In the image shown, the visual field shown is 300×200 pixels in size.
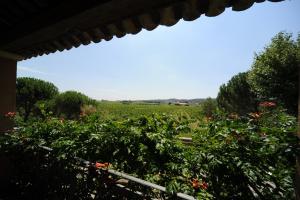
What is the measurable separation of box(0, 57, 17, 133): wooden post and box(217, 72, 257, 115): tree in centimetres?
2947

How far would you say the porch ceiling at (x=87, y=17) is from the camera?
2648 mm

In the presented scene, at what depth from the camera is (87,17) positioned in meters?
3.04

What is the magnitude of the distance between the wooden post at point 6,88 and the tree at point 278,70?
15.2 metres

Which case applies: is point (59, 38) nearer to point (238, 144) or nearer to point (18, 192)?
point (18, 192)

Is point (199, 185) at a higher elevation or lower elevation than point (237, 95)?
lower

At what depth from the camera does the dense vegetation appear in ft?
7.92

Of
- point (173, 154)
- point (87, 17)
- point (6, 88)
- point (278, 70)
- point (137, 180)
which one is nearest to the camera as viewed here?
point (137, 180)

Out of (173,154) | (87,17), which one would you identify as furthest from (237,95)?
(87,17)

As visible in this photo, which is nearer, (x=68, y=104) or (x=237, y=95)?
(x=68, y=104)

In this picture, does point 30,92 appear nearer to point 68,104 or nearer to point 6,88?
point 68,104

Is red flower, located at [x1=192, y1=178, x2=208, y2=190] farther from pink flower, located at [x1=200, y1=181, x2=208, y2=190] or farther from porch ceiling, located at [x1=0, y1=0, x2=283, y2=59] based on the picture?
porch ceiling, located at [x1=0, y1=0, x2=283, y2=59]

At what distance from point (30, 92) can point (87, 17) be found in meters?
32.9

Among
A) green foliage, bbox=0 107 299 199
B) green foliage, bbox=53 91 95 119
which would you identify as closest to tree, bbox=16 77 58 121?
green foliage, bbox=53 91 95 119

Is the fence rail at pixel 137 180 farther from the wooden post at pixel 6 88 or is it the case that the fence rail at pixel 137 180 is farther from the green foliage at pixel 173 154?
the wooden post at pixel 6 88
